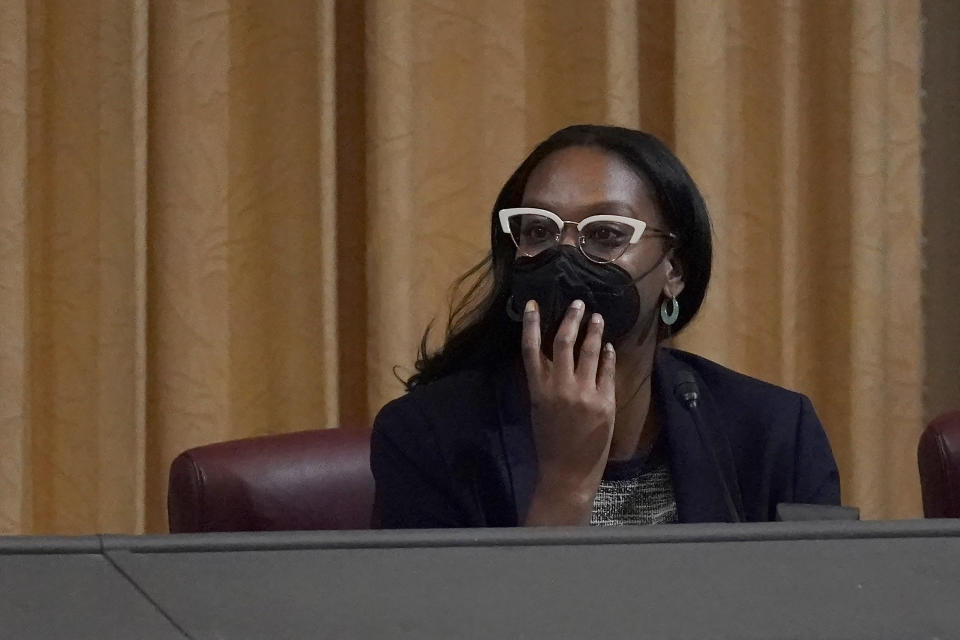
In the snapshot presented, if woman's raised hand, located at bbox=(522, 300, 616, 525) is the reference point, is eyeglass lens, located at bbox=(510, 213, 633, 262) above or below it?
above

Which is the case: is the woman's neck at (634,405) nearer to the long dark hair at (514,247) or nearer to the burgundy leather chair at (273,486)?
the long dark hair at (514,247)

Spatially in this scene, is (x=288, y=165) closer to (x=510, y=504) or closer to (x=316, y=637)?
(x=510, y=504)

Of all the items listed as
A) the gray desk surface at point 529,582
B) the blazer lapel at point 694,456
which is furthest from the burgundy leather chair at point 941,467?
the gray desk surface at point 529,582

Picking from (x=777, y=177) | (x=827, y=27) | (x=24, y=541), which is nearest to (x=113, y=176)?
(x=777, y=177)

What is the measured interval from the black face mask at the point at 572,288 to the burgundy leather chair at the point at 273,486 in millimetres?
277

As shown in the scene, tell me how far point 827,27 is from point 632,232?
3.15 feet

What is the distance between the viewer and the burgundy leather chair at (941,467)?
137cm

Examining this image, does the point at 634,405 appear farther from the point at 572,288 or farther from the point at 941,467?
the point at 941,467

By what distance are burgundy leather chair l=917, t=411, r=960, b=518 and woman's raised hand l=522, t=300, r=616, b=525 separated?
1.30 feet

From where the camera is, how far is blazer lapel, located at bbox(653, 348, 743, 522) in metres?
1.36

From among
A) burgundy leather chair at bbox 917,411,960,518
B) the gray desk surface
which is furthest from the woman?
the gray desk surface

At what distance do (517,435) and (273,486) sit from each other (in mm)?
294

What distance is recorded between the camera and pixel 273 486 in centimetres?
130

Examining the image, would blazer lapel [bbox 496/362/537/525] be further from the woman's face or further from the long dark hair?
the woman's face
